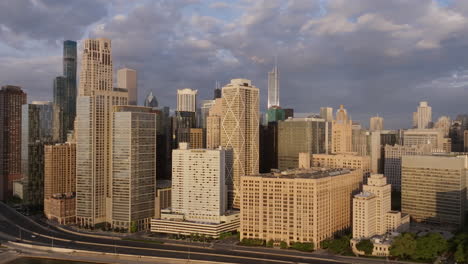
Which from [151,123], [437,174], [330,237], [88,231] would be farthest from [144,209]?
[437,174]

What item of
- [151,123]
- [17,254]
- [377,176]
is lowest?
[17,254]

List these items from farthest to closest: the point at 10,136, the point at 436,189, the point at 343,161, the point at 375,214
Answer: the point at 10,136, the point at 343,161, the point at 436,189, the point at 375,214

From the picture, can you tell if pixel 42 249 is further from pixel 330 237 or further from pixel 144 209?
pixel 330 237

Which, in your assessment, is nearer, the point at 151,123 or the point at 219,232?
the point at 219,232

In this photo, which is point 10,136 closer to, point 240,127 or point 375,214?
point 240,127

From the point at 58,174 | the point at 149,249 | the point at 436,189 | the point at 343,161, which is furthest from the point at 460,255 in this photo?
the point at 58,174
